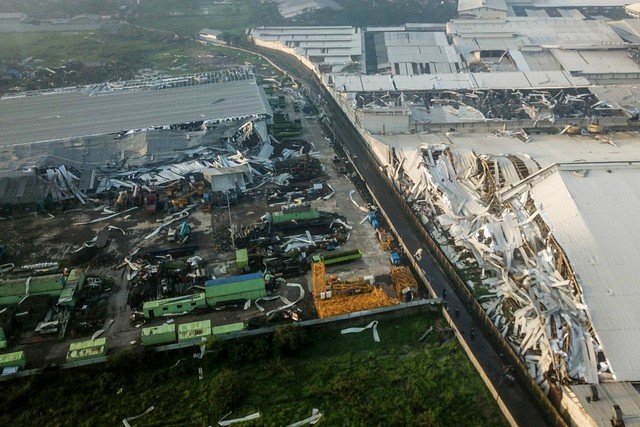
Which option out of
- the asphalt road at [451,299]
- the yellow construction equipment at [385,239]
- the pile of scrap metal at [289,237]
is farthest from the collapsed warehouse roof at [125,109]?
the yellow construction equipment at [385,239]

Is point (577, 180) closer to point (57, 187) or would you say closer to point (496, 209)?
point (496, 209)

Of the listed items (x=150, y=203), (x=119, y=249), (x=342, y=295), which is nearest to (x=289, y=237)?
(x=342, y=295)

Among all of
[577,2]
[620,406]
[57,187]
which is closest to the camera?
[620,406]

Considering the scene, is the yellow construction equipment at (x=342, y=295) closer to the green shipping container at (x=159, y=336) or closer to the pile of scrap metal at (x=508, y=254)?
the pile of scrap metal at (x=508, y=254)

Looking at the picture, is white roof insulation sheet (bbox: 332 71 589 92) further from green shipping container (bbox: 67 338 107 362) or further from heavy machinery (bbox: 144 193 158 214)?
green shipping container (bbox: 67 338 107 362)

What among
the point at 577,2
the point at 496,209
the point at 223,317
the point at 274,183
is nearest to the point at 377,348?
the point at 223,317

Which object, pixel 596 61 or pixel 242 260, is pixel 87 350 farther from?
pixel 596 61
